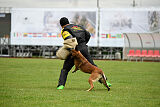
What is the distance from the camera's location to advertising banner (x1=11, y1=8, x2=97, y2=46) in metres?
41.1

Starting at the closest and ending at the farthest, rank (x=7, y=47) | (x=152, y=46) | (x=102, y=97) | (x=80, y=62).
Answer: (x=102, y=97)
(x=80, y=62)
(x=152, y=46)
(x=7, y=47)

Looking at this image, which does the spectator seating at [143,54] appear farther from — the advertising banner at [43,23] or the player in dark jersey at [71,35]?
the player in dark jersey at [71,35]

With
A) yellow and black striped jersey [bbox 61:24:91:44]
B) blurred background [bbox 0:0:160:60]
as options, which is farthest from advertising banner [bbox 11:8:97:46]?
yellow and black striped jersey [bbox 61:24:91:44]

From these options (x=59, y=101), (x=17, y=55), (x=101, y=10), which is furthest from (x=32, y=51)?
(x=59, y=101)

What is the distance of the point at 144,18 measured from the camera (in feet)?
135

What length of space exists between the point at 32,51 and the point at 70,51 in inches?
1304

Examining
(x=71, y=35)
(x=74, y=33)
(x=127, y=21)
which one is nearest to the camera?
(x=71, y=35)

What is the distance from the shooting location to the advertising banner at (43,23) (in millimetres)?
41062

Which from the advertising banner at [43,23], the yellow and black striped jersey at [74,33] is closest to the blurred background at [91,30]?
the advertising banner at [43,23]

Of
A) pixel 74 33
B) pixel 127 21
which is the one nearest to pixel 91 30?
pixel 127 21

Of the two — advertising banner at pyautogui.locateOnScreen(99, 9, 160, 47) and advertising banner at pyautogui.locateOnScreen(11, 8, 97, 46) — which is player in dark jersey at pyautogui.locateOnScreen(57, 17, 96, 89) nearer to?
advertising banner at pyautogui.locateOnScreen(11, 8, 97, 46)

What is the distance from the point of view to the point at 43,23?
1662 inches

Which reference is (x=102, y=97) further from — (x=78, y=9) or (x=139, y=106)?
(x=78, y=9)

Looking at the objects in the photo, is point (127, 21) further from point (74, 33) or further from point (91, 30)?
point (74, 33)
